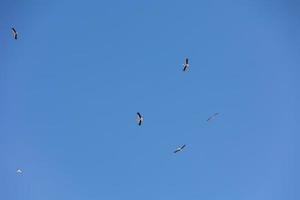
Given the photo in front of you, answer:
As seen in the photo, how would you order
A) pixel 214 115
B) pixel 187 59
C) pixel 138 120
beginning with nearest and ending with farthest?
pixel 138 120
pixel 187 59
pixel 214 115

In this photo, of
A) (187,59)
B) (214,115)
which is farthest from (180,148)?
(187,59)

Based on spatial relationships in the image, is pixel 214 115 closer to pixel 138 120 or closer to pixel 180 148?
pixel 180 148

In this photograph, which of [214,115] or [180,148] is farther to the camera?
[214,115]

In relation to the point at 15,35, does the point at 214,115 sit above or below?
below

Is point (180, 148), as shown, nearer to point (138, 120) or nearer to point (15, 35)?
point (138, 120)

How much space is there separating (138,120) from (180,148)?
31.3ft

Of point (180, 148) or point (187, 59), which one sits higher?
point (187, 59)

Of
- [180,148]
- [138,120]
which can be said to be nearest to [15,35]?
[138,120]

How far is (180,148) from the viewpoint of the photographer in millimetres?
53469

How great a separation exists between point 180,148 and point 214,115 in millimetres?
9396

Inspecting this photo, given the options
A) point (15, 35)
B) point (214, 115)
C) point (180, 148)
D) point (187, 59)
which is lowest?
point (180, 148)

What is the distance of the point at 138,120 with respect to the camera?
47.9m

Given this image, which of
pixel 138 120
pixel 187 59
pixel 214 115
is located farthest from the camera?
pixel 214 115

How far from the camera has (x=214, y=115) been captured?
193ft
